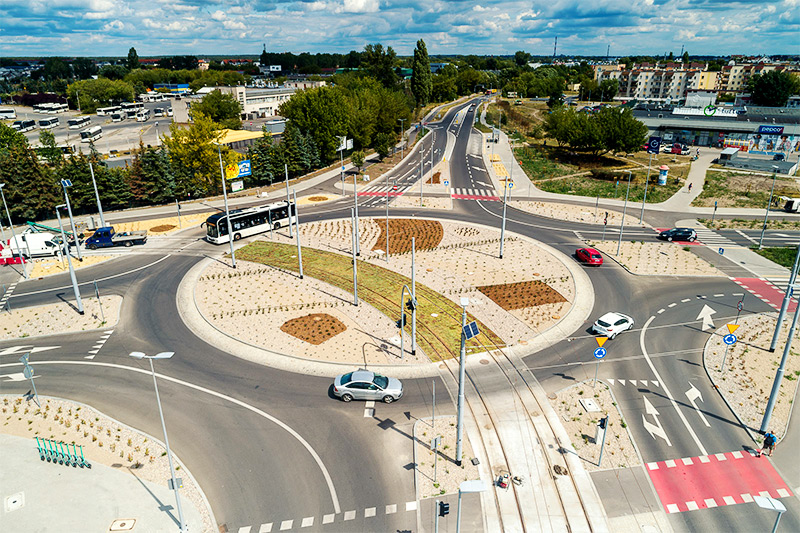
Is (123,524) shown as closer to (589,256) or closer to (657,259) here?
(589,256)

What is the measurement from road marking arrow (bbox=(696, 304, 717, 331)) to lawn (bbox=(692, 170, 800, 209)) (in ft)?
117

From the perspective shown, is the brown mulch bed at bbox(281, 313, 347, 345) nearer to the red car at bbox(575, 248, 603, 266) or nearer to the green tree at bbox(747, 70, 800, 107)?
the red car at bbox(575, 248, 603, 266)

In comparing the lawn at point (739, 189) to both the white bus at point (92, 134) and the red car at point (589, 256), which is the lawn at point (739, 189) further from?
the white bus at point (92, 134)

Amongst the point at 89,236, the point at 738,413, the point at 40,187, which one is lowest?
the point at 738,413

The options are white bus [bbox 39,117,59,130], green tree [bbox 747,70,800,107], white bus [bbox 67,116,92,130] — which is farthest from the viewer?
green tree [bbox 747,70,800,107]

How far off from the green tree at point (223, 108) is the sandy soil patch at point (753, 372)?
348 ft

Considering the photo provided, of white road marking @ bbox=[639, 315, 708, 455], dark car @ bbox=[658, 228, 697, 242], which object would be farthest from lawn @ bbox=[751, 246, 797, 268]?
white road marking @ bbox=[639, 315, 708, 455]

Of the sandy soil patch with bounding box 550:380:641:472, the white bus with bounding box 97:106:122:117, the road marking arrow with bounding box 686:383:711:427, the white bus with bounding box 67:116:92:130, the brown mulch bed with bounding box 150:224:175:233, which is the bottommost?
the road marking arrow with bounding box 686:383:711:427

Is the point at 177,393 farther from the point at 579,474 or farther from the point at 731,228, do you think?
the point at 731,228

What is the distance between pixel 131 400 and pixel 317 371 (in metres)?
10.6

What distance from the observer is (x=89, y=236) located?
50.3 metres

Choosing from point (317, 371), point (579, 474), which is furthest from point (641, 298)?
point (317, 371)

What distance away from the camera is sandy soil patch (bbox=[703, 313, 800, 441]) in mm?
25891

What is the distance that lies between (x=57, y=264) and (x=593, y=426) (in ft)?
159
